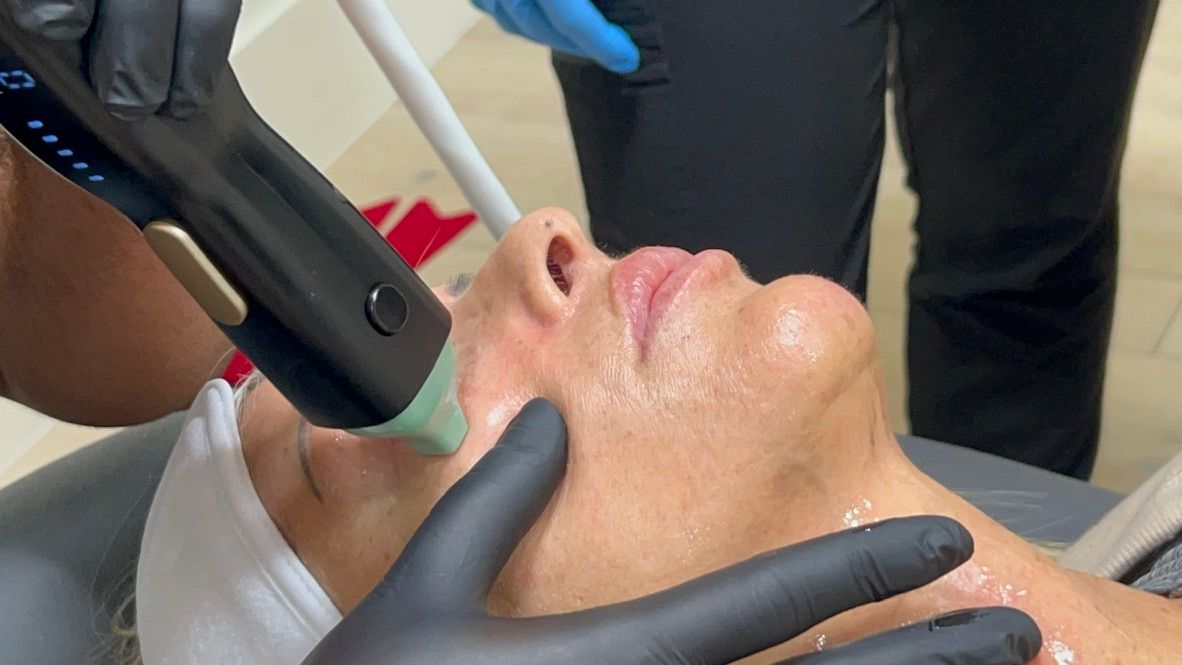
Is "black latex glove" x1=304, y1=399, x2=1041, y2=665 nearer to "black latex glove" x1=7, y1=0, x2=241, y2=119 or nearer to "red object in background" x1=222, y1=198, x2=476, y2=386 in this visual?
"black latex glove" x1=7, y1=0, x2=241, y2=119

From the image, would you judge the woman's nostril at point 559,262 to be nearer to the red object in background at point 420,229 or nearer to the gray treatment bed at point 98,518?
the gray treatment bed at point 98,518

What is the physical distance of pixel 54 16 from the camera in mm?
539

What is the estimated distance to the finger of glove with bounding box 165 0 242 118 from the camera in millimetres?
587

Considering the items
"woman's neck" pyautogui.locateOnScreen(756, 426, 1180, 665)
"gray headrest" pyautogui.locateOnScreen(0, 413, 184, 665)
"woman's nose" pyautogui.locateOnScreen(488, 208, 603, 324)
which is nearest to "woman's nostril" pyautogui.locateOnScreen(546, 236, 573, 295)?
"woman's nose" pyautogui.locateOnScreen(488, 208, 603, 324)

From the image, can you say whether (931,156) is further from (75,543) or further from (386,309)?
(75,543)

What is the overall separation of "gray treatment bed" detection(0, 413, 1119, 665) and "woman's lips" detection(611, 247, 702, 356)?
482 millimetres

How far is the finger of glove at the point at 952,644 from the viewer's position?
2.16ft

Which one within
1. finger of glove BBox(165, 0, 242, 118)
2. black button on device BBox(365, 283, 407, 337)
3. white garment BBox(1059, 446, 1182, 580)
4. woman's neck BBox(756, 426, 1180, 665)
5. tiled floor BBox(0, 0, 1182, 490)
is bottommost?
tiled floor BBox(0, 0, 1182, 490)

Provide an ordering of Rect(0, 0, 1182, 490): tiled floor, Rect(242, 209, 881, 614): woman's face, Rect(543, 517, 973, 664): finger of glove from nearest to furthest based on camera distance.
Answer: Rect(543, 517, 973, 664): finger of glove → Rect(242, 209, 881, 614): woman's face → Rect(0, 0, 1182, 490): tiled floor

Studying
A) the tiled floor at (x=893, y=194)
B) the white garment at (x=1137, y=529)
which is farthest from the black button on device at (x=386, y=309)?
the tiled floor at (x=893, y=194)

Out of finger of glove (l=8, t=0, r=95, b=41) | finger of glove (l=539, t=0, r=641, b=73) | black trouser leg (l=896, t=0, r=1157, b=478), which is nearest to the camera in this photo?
finger of glove (l=8, t=0, r=95, b=41)

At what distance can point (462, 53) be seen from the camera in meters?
3.02

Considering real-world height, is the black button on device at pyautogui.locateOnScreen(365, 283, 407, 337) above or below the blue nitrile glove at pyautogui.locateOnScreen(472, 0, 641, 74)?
above

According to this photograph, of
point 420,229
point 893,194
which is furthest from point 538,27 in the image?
point 893,194
